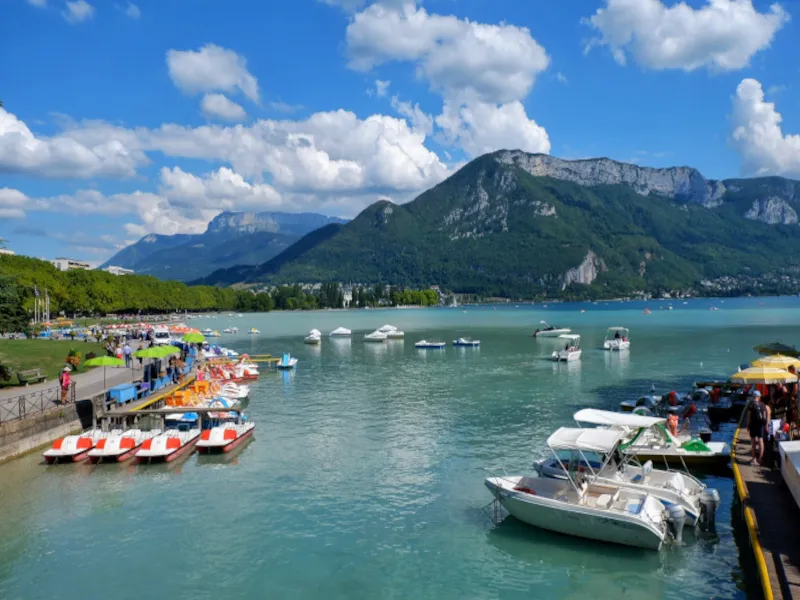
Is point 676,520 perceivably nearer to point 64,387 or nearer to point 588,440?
point 588,440

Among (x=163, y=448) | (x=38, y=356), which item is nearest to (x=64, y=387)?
(x=163, y=448)

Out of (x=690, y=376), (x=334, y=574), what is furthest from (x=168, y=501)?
(x=690, y=376)

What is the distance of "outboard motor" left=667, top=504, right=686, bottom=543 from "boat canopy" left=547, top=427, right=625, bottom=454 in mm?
2778

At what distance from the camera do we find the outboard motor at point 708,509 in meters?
22.1

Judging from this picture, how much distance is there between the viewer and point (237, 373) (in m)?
65.6

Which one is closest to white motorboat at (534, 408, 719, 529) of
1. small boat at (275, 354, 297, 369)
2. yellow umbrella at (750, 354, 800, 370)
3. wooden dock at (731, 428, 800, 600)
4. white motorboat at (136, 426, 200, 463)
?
wooden dock at (731, 428, 800, 600)

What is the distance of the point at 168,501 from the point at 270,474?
5347mm

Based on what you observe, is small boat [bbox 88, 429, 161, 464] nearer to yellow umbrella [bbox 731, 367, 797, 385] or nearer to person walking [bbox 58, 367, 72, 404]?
person walking [bbox 58, 367, 72, 404]

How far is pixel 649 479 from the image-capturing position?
904 inches

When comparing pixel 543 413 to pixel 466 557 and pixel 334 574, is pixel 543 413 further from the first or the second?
pixel 334 574

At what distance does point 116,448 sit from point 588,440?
24.4m

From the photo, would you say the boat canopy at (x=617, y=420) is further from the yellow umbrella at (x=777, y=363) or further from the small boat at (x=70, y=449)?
the small boat at (x=70, y=449)

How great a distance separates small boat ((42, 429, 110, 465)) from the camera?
31253 mm

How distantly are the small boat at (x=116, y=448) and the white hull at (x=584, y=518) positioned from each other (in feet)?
68.2
